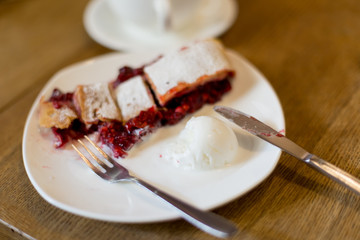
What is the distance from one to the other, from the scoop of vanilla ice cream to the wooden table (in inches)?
6.3

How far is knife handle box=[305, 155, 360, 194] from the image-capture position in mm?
1080

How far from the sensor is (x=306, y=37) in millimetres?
1980

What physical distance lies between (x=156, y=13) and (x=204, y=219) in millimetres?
1279

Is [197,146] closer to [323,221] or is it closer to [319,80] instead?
[323,221]

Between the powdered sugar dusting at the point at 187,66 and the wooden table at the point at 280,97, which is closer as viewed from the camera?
the wooden table at the point at 280,97

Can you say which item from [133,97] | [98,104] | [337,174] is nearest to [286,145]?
[337,174]

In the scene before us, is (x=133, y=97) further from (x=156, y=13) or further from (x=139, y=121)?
(x=156, y=13)

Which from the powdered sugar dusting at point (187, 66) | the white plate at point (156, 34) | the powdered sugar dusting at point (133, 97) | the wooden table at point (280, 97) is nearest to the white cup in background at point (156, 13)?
the white plate at point (156, 34)

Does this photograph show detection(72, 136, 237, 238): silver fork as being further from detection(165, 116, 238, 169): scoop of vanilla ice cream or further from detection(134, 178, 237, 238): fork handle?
detection(165, 116, 238, 169): scoop of vanilla ice cream

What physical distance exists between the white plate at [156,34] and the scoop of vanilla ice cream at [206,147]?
747 millimetres

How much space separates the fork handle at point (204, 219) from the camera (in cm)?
102

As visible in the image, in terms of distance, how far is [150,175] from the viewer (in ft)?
4.10

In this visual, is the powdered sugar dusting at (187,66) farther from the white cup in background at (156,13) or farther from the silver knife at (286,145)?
the white cup in background at (156,13)

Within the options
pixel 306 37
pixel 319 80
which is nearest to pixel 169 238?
pixel 319 80
